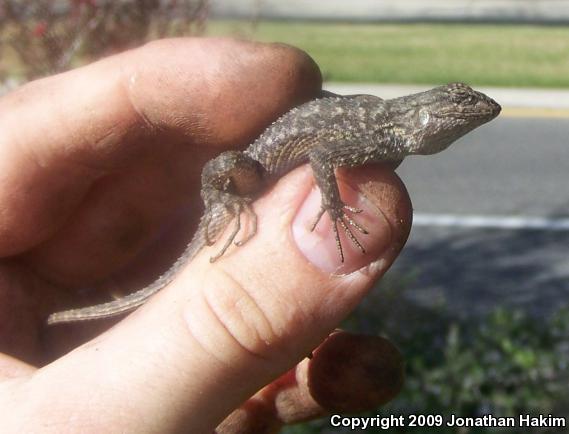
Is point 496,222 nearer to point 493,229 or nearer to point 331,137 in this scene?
point 493,229

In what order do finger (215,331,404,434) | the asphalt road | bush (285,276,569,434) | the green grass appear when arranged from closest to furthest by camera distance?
finger (215,331,404,434) < bush (285,276,569,434) < the asphalt road < the green grass

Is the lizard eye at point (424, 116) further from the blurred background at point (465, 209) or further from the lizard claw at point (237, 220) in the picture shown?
the blurred background at point (465, 209)

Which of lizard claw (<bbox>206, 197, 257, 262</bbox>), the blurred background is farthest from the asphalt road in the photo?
lizard claw (<bbox>206, 197, 257, 262</bbox>)

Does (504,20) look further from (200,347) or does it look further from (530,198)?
(200,347)

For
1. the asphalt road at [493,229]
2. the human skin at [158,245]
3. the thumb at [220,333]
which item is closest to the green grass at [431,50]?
the asphalt road at [493,229]

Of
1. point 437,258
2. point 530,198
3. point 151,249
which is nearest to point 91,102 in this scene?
point 151,249

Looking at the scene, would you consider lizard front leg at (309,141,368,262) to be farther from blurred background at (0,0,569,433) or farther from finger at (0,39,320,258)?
blurred background at (0,0,569,433)
